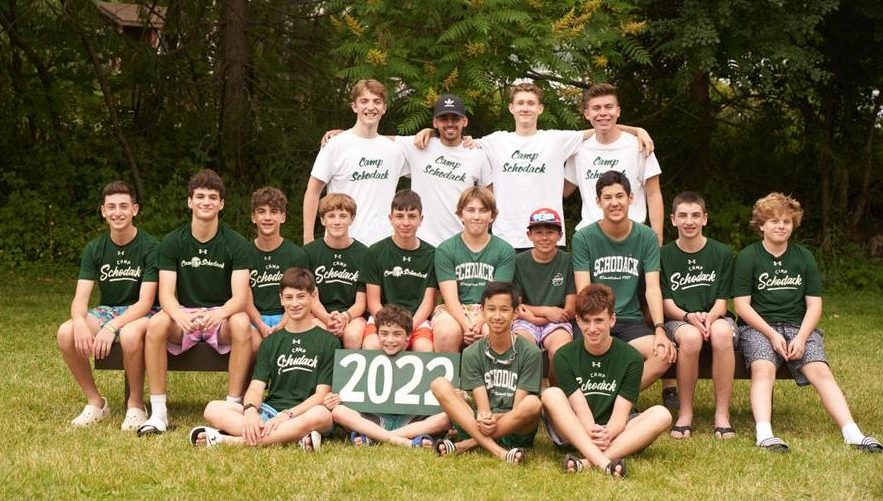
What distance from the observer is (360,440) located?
6.33m

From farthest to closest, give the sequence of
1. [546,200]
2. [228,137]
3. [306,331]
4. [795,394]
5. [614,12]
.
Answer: [228,137], [614,12], [795,394], [546,200], [306,331]

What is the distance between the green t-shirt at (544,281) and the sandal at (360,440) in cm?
137

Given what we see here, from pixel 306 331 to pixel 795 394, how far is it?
3820mm

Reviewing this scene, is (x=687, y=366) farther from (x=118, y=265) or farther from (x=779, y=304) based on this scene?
(x=118, y=265)

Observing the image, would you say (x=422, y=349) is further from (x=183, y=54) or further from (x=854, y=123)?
(x=854, y=123)

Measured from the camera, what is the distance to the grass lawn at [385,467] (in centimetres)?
529

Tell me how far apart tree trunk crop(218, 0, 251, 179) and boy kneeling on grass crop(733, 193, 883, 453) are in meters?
9.29

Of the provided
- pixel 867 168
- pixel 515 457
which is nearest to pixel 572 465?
pixel 515 457

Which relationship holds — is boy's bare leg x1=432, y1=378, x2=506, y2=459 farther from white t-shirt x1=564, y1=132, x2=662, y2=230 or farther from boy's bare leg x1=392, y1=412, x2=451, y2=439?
white t-shirt x1=564, y1=132, x2=662, y2=230

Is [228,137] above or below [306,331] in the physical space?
above

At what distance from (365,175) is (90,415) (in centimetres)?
242

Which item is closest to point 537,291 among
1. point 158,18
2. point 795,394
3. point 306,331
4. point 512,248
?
point 512,248

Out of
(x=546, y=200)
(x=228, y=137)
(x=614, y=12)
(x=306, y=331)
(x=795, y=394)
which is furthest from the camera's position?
(x=228, y=137)

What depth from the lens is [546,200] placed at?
25.1 ft
